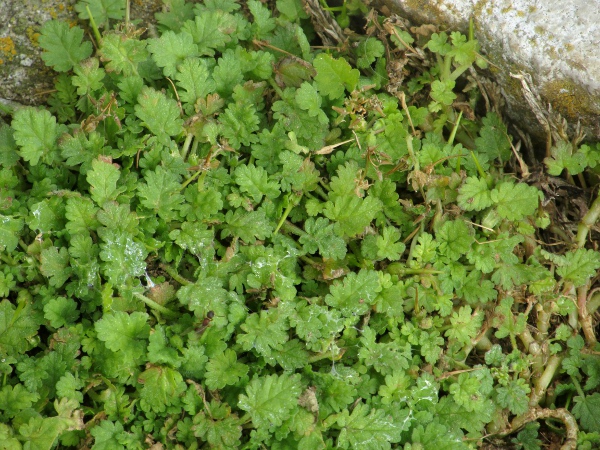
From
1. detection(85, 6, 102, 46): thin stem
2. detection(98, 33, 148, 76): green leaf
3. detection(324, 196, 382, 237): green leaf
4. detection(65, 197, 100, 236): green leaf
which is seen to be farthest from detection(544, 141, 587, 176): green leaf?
detection(85, 6, 102, 46): thin stem

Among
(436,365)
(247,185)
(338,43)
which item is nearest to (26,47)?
(247,185)

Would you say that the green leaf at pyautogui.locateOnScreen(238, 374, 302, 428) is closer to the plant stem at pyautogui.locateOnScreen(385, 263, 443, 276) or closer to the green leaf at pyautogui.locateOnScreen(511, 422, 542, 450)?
the plant stem at pyautogui.locateOnScreen(385, 263, 443, 276)

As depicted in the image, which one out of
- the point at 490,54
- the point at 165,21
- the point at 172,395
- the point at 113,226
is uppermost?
the point at 490,54

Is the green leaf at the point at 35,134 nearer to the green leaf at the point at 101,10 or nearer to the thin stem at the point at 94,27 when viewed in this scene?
the thin stem at the point at 94,27

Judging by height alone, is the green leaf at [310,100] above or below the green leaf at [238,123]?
above

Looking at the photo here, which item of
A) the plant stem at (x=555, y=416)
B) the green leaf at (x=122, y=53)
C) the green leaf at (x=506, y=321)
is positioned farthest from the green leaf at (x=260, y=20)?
the plant stem at (x=555, y=416)

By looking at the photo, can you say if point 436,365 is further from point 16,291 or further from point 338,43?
point 16,291
